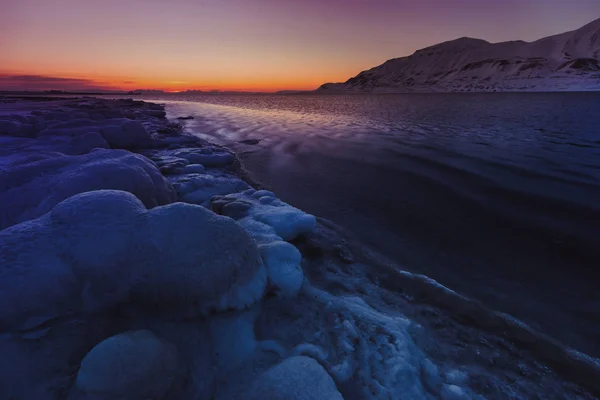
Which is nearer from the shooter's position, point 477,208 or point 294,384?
point 294,384

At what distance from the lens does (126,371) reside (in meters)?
1.45

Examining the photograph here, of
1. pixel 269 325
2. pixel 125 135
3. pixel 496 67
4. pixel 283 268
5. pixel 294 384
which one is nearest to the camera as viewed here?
pixel 294 384

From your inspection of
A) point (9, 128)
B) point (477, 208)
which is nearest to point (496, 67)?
point (477, 208)

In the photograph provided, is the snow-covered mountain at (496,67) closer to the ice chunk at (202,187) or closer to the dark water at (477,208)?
the dark water at (477,208)

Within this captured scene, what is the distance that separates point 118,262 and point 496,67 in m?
149

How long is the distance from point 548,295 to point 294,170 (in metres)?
5.51

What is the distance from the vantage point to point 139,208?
2281 mm

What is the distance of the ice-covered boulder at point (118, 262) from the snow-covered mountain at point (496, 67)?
112128 millimetres

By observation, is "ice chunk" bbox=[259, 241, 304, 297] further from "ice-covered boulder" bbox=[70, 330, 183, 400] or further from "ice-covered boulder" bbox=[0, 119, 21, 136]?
"ice-covered boulder" bbox=[0, 119, 21, 136]

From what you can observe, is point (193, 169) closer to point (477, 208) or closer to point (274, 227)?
point (274, 227)

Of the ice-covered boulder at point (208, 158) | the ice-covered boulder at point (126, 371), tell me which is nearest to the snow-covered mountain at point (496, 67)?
the ice-covered boulder at point (208, 158)

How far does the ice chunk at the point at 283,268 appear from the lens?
2637mm

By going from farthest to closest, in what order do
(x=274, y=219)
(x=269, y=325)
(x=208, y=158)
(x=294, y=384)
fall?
(x=208, y=158) < (x=274, y=219) < (x=269, y=325) < (x=294, y=384)

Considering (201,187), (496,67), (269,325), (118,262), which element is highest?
(496,67)
